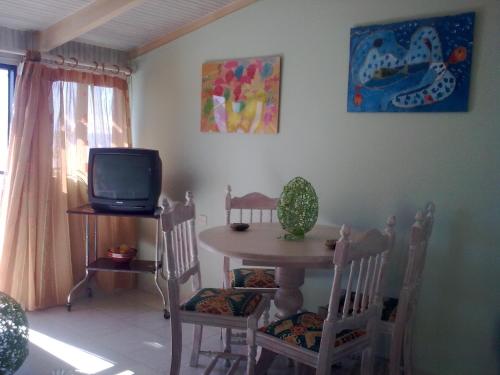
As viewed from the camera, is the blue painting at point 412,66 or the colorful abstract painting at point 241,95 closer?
the blue painting at point 412,66

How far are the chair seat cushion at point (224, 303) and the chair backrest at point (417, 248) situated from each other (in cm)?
78

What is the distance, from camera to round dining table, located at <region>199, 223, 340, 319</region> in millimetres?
2250

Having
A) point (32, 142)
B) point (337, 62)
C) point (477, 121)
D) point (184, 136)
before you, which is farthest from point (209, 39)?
point (477, 121)

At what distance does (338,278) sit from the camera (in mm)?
1958

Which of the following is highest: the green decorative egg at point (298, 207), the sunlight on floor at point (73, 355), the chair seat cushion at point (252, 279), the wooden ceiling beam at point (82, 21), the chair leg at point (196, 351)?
the wooden ceiling beam at point (82, 21)

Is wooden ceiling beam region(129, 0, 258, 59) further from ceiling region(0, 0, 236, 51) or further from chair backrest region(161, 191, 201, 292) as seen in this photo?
chair backrest region(161, 191, 201, 292)

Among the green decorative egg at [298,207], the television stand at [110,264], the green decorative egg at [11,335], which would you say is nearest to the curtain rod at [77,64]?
the television stand at [110,264]

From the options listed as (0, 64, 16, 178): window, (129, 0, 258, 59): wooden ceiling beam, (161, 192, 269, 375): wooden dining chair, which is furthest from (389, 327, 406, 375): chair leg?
(0, 64, 16, 178): window

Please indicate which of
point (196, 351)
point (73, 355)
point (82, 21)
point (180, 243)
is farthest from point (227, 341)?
point (82, 21)

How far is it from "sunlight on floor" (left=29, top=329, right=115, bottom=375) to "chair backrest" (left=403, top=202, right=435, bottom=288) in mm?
1659

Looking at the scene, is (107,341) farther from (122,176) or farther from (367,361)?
(367,361)

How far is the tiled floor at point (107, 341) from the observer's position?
285cm

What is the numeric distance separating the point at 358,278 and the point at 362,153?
45.3 inches

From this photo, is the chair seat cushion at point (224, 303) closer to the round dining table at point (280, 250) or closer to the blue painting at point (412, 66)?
the round dining table at point (280, 250)
